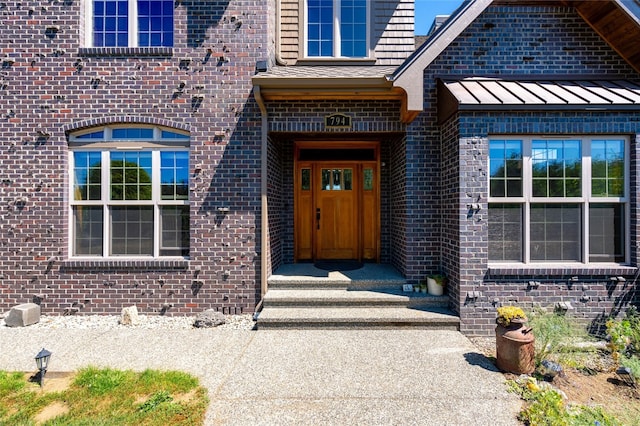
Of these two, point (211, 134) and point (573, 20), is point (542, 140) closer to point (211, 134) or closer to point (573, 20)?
point (573, 20)

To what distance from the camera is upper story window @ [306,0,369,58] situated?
22.3 feet

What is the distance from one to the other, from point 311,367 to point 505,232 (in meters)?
3.44

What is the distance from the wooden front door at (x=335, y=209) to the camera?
289 inches

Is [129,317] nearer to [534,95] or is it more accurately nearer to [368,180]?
[368,180]

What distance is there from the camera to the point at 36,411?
300cm

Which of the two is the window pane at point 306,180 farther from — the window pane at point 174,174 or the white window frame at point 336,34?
the window pane at point 174,174

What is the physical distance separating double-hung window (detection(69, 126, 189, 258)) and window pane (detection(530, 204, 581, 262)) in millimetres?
5623

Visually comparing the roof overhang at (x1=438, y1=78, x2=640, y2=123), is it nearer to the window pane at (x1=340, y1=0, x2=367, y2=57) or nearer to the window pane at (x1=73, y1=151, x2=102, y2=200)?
the window pane at (x1=340, y1=0, x2=367, y2=57)

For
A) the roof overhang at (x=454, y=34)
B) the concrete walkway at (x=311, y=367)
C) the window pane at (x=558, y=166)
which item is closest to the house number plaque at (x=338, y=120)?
the roof overhang at (x=454, y=34)

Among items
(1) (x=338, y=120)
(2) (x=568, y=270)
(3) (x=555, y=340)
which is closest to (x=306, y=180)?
(1) (x=338, y=120)

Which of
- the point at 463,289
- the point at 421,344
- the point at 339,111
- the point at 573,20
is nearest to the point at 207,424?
the point at 421,344

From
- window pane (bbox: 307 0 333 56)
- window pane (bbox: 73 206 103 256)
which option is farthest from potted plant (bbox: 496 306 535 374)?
window pane (bbox: 73 206 103 256)

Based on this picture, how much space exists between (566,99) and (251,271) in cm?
547

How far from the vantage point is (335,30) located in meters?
6.77
